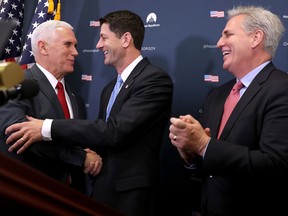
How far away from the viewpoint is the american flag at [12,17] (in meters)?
3.03


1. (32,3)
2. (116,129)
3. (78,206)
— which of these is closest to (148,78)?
(116,129)

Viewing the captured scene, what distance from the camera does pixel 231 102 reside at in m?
1.81

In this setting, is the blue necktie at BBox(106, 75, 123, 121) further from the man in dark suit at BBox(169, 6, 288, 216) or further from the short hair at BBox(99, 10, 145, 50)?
the man in dark suit at BBox(169, 6, 288, 216)

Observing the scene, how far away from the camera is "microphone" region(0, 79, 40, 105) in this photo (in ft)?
1.73

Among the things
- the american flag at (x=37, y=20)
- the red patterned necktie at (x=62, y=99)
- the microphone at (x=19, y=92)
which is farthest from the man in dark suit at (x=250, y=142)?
the american flag at (x=37, y=20)

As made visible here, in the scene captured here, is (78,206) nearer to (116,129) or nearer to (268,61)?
(116,129)

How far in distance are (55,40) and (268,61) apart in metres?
1.32

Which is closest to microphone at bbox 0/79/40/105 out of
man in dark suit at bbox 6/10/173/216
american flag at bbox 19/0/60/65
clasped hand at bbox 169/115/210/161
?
clasped hand at bbox 169/115/210/161

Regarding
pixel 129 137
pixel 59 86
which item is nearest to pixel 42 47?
pixel 59 86

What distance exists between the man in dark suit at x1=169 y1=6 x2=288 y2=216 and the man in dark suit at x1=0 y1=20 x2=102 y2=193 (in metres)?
0.61

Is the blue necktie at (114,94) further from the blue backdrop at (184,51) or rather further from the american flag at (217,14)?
the american flag at (217,14)

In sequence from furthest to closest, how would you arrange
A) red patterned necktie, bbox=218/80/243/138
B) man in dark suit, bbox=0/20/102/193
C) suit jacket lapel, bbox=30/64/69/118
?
1. suit jacket lapel, bbox=30/64/69/118
2. man in dark suit, bbox=0/20/102/193
3. red patterned necktie, bbox=218/80/243/138

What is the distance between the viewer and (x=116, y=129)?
5.92ft

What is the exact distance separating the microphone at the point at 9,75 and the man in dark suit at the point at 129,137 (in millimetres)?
1312
